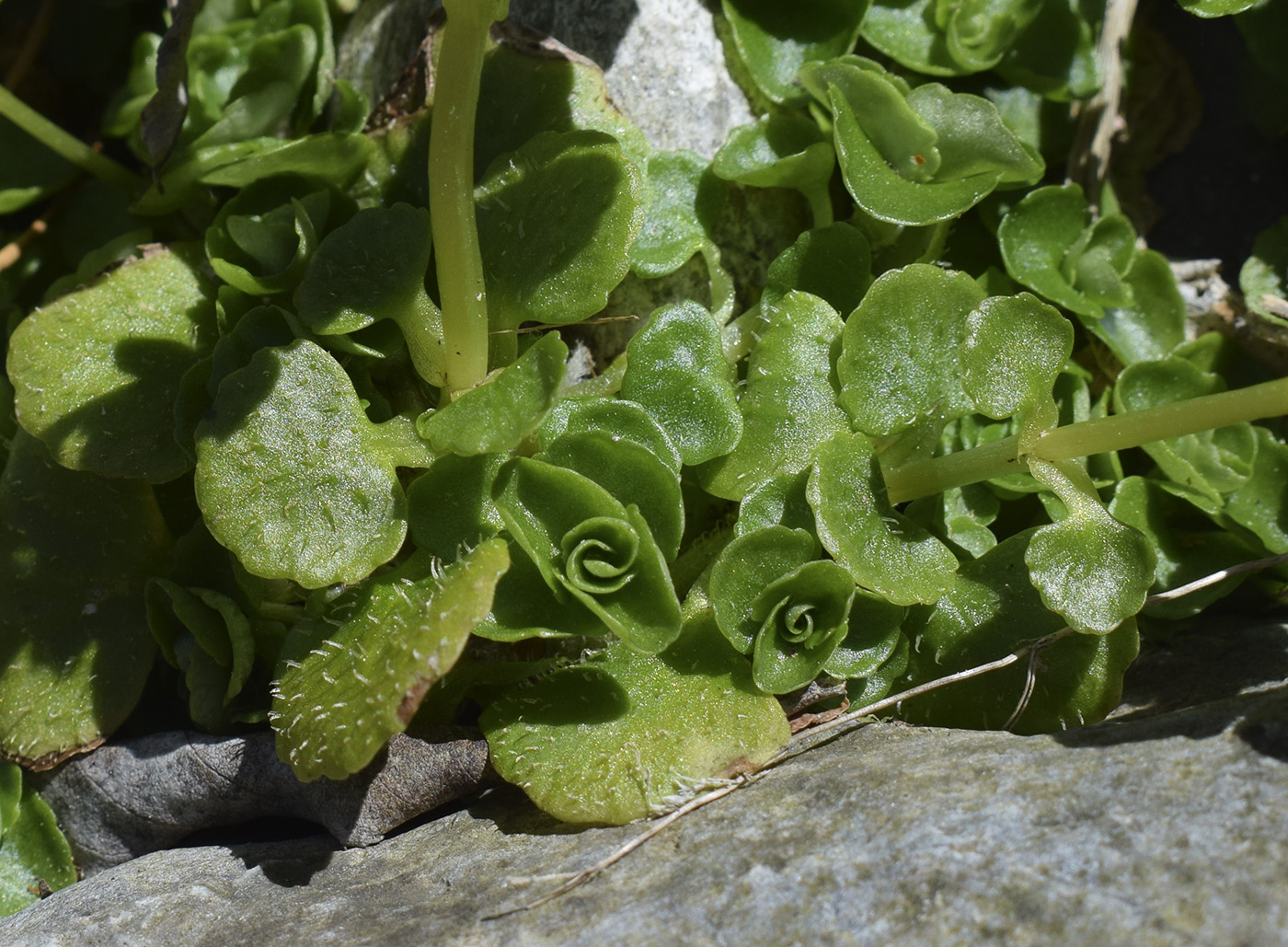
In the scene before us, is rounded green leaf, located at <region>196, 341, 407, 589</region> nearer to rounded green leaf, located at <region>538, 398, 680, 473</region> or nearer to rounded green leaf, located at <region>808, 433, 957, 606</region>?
rounded green leaf, located at <region>538, 398, 680, 473</region>

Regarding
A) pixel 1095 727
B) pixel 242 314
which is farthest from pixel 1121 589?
pixel 242 314

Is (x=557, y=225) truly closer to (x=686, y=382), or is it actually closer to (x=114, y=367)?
(x=686, y=382)

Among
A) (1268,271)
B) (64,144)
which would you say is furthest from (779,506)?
(64,144)

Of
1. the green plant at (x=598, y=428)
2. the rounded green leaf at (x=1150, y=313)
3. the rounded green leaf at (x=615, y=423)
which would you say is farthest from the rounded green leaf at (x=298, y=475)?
the rounded green leaf at (x=1150, y=313)

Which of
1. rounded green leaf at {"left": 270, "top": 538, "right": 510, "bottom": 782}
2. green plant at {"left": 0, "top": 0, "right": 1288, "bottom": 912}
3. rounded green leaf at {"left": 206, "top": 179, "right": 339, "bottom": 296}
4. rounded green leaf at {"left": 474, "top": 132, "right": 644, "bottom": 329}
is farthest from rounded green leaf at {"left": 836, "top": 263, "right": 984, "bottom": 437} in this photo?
rounded green leaf at {"left": 206, "top": 179, "right": 339, "bottom": 296}

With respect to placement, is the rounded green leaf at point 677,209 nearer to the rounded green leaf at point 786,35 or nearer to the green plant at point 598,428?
the green plant at point 598,428

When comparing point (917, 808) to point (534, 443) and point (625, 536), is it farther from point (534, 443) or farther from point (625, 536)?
point (534, 443)
